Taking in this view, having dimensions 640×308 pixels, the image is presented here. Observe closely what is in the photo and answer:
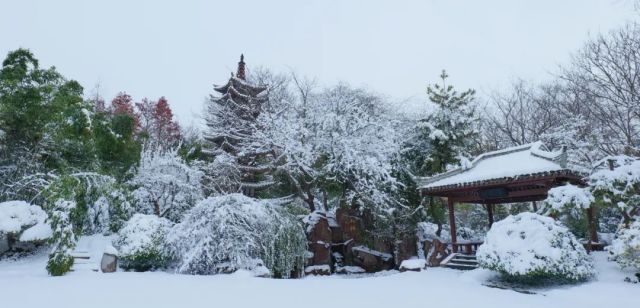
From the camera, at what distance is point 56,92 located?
12.8 metres

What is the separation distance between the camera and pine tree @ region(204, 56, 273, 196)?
14908mm

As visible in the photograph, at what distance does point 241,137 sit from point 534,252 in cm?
1105

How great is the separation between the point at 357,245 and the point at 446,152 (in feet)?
18.5

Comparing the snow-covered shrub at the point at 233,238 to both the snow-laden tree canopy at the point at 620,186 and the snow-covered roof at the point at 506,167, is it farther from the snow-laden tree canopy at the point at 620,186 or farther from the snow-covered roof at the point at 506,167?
the snow-laden tree canopy at the point at 620,186

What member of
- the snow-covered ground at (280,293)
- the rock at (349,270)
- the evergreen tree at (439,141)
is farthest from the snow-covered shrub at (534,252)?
the evergreen tree at (439,141)

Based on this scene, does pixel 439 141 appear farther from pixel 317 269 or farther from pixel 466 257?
pixel 317 269

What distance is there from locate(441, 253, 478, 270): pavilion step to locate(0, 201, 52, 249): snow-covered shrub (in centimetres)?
1128

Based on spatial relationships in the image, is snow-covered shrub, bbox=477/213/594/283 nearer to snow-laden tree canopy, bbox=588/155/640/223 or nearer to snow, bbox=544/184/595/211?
snow, bbox=544/184/595/211

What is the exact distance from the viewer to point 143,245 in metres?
9.70

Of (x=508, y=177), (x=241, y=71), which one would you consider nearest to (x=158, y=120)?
(x=241, y=71)

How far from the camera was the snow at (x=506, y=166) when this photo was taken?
10.2 metres

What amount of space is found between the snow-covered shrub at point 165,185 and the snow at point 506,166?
841 centimetres

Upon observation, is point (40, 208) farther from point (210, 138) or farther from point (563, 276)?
point (563, 276)

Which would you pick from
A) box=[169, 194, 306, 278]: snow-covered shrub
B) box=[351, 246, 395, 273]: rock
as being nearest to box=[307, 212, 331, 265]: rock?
box=[351, 246, 395, 273]: rock
